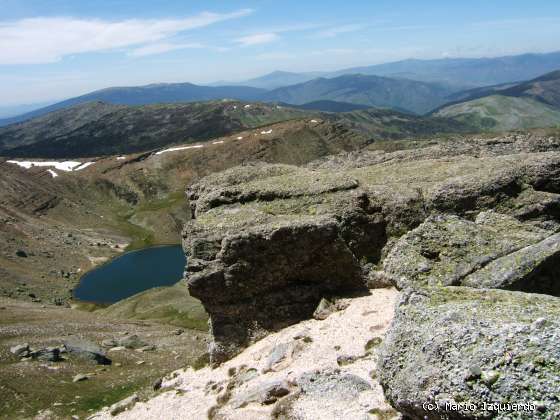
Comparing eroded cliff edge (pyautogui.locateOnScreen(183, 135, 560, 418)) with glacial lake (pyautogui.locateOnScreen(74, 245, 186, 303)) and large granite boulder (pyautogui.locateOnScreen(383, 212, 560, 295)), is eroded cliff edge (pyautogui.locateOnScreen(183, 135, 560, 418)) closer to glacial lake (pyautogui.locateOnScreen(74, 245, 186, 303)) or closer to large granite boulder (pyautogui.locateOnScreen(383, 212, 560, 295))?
large granite boulder (pyautogui.locateOnScreen(383, 212, 560, 295))

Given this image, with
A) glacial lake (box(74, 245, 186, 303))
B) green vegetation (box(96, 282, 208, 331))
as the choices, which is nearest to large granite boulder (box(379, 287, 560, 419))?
green vegetation (box(96, 282, 208, 331))

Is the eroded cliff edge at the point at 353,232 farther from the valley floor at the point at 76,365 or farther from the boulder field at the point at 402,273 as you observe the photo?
the valley floor at the point at 76,365

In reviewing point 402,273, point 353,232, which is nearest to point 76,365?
point 353,232

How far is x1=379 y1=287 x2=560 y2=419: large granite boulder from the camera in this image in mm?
11234

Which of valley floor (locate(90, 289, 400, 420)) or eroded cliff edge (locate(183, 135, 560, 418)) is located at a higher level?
eroded cliff edge (locate(183, 135, 560, 418))

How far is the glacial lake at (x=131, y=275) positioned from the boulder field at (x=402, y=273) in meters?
100

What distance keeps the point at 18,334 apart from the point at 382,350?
54173 millimetres

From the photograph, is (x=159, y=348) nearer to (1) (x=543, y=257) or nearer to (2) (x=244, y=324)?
(2) (x=244, y=324)

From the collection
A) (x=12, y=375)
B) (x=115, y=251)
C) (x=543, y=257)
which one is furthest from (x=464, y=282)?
(x=115, y=251)

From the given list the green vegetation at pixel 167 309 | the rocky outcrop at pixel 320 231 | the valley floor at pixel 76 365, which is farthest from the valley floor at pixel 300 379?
the green vegetation at pixel 167 309

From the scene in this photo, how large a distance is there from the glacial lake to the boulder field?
100 meters

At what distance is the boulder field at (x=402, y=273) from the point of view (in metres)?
12.3

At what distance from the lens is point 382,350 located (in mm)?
15227

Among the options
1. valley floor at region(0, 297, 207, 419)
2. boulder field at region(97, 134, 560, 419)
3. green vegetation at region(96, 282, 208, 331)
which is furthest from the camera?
green vegetation at region(96, 282, 208, 331)
